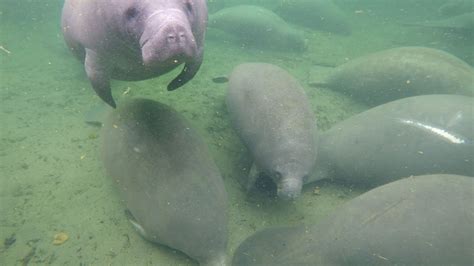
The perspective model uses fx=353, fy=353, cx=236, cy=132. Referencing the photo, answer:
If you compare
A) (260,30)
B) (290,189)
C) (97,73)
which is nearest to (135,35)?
(97,73)

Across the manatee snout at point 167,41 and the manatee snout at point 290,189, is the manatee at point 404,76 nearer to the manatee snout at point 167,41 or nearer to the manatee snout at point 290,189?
the manatee snout at point 290,189

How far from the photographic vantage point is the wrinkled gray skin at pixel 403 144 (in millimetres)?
4234

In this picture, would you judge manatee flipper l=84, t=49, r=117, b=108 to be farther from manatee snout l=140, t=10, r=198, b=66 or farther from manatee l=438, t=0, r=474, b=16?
manatee l=438, t=0, r=474, b=16

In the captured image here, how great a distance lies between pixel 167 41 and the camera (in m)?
2.73

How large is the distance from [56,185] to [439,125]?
473cm

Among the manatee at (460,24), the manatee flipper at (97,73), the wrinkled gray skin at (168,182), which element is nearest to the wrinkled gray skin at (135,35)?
the manatee flipper at (97,73)

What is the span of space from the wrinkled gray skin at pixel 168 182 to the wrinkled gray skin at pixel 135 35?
588mm

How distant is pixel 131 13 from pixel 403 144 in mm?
3473

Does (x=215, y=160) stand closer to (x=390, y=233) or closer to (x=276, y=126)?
(x=276, y=126)

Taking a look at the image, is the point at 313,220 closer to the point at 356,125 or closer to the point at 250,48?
the point at 356,125

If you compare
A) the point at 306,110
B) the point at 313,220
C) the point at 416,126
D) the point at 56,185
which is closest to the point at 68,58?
the point at 56,185

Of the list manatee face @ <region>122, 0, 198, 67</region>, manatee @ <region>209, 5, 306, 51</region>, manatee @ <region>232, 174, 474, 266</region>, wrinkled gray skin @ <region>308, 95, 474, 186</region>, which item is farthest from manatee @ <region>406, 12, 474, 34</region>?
manatee face @ <region>122, 0, 198, 67</region>

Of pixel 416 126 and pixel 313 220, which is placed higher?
pixel 416 126

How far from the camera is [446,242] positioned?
299cm
